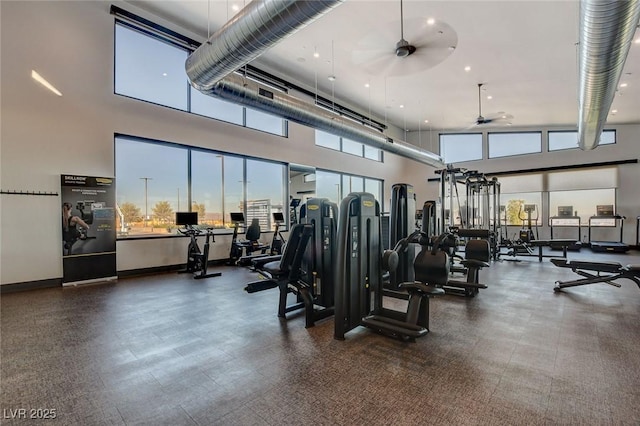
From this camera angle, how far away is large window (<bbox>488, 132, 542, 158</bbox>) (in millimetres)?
11867

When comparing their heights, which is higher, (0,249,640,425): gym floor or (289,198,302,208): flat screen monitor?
(289,198,302,208): flat screen monitor

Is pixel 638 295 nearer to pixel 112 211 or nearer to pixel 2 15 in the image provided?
pixel 112 211

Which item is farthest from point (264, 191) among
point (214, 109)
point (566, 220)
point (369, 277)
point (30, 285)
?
point (566, 220)

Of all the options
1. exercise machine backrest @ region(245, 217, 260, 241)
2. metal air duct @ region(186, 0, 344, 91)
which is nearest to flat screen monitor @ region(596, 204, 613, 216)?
exercise machine backrest @ region(245, 217, 260, 241)

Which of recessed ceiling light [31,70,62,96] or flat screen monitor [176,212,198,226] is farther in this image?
flat screen monitor [176,212,198,226]

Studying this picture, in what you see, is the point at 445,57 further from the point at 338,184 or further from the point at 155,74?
the point at 338,184

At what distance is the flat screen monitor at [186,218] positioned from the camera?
639 cm

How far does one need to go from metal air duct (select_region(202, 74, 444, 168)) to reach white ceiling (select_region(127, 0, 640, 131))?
1.26 m

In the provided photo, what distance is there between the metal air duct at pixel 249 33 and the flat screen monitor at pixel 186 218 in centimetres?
268

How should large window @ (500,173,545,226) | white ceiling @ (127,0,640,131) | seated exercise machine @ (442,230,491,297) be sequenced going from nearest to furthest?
seated exercise machine @ (442,230,491,297), white ceiling @ (127,0,640,131), large window @ (500,173,545,226)

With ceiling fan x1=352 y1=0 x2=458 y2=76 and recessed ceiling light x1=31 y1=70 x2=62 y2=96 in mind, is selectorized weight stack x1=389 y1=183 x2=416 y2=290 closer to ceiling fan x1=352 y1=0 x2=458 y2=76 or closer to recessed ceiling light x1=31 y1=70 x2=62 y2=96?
ceiling fan x1=352 y1=0 x2=458 y2=76

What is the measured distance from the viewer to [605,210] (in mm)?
10453

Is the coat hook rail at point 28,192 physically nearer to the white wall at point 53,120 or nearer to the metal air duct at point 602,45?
the white wall at point 53,120

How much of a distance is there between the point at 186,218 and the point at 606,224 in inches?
530
